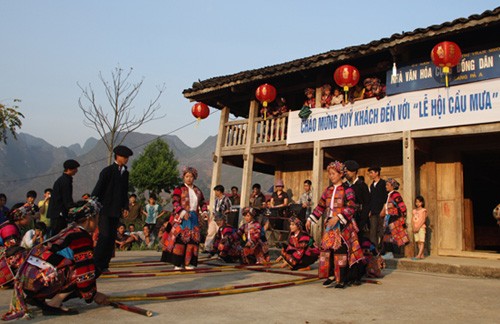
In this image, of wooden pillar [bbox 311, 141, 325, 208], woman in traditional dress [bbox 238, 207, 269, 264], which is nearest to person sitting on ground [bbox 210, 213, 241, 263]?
woman in traditional dress [bbox 238, 207, 269, 264]

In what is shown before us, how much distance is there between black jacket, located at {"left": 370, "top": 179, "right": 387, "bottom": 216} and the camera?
26.5 feet

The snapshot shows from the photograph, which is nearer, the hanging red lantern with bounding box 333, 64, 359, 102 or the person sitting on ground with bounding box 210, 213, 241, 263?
the person sitting on ground with bounding box 210, 213, 241, 263

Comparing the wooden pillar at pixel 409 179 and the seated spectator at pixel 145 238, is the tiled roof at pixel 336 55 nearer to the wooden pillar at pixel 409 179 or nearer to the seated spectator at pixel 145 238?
the wooden pillar at pixel 409 179

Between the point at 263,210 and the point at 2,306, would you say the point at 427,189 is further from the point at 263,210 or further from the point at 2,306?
the point at 2,306

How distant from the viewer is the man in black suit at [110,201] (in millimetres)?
5324

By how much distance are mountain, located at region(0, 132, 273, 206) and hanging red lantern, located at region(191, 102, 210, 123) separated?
226 ft

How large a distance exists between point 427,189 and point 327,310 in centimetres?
697

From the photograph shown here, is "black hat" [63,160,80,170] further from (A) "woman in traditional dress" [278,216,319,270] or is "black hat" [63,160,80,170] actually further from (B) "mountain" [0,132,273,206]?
(B) "mountain" [0,132,273,206]

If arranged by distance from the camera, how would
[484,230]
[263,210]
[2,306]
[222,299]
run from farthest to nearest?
[484,230]
[263,210]
[222,299]
[2,306]

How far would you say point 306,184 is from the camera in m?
10.4

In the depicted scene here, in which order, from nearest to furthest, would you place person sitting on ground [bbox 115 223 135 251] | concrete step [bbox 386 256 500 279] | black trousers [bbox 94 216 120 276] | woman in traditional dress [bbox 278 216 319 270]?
black trousers [bbox 94 216 120 276], concrete step [bbox 386 256 500 279], woman in traditional dress [bbox 278 216 319 270], person sitting on ground [bbox 115 223 135 251]

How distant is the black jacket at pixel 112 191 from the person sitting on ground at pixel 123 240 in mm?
5533

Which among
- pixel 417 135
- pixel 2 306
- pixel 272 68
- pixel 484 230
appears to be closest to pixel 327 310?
pixel 2 306

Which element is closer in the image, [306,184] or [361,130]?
[361,130]
